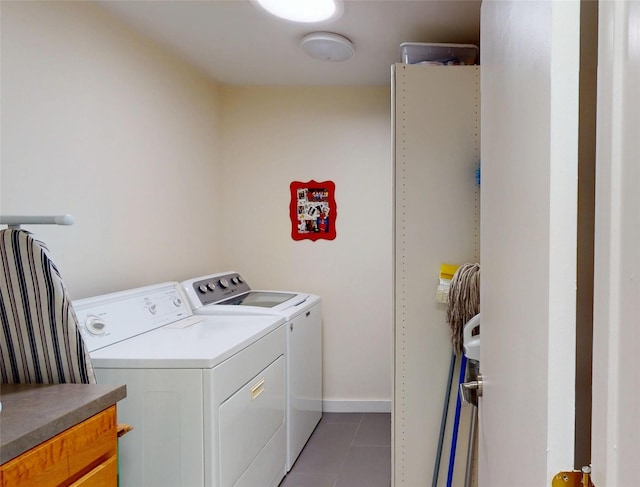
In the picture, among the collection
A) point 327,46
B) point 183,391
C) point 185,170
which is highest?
point 327,46

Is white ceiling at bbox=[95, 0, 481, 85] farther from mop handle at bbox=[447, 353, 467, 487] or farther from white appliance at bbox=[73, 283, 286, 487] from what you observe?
mop handle at bbox=[447, 353, 467, 487]

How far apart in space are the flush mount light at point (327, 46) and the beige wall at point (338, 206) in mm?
595

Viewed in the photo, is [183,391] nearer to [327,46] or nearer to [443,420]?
[443,420]

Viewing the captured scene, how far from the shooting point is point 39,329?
45.2 inches

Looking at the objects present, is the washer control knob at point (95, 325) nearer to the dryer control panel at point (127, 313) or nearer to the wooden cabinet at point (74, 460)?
the dryer control panel at point (127, 313)

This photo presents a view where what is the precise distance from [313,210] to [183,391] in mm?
1842

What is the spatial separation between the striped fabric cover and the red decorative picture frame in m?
1.97

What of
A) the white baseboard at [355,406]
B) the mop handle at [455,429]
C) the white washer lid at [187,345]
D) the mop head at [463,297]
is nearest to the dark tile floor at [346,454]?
the white baseboard at [355,406]

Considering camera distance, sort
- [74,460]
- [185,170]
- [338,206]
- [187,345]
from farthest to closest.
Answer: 1. [338,206]
2. [185,170]
3. [187,345]
4. [74,460]

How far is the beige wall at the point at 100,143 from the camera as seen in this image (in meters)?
1.51

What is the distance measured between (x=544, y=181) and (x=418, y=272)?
124 cm

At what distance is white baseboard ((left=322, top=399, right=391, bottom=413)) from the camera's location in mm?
2975

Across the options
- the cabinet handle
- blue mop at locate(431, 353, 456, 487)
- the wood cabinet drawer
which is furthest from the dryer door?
blue mop at locate(431, 353, 456, 487)

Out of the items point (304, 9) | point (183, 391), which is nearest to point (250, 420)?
point (183, 391)
